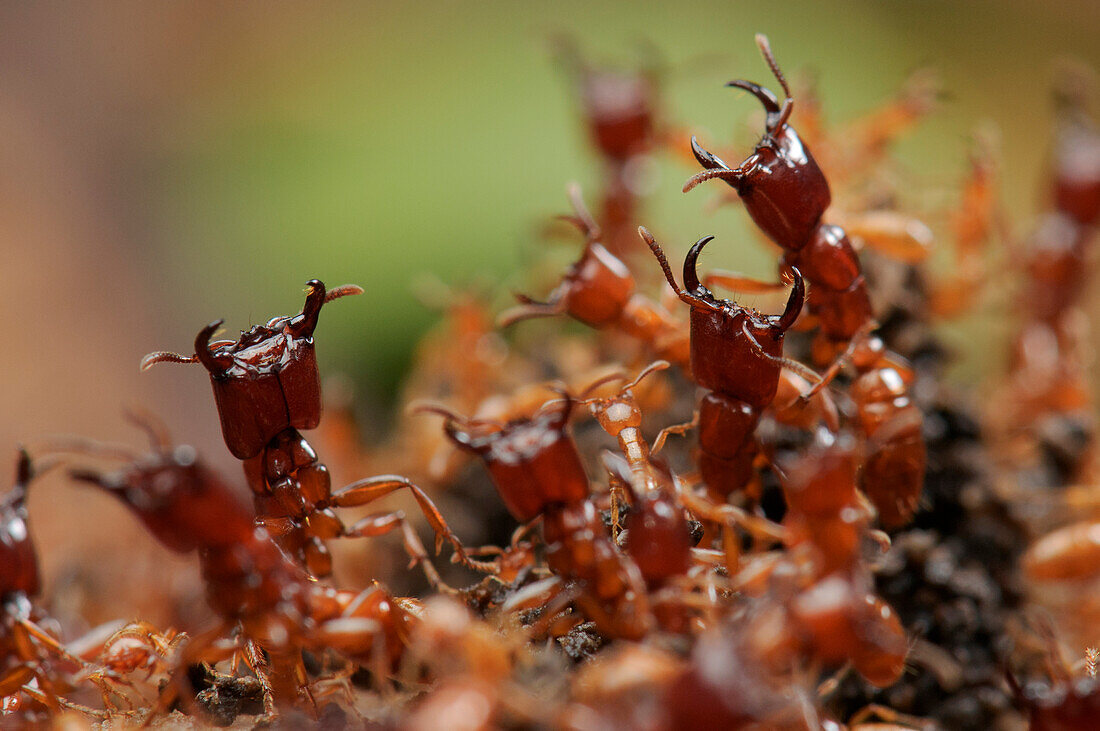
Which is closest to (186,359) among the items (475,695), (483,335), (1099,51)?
(475,695)

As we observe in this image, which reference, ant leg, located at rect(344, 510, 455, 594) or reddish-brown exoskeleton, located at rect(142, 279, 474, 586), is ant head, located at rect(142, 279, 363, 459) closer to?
reddish-brown exoskeleton, located at rect(142, 279, 474, 586)

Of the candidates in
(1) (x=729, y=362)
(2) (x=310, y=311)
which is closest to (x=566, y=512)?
(1) (x=729, y=362)

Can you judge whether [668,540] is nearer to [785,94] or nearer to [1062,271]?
[785,94]

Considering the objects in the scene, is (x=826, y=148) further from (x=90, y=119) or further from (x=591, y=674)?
(x=90, y=119)

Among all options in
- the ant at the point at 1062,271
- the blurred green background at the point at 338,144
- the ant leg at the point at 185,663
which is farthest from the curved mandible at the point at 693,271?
the blurred green background at the point at 338,144

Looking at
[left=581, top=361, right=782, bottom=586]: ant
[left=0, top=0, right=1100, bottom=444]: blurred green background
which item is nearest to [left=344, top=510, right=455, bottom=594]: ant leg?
[left=581, top=361, right=782, bottom=586]: ant

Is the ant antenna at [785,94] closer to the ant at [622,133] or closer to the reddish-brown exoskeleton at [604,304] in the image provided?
the reddish-brown exoskeleton at [604,304]
